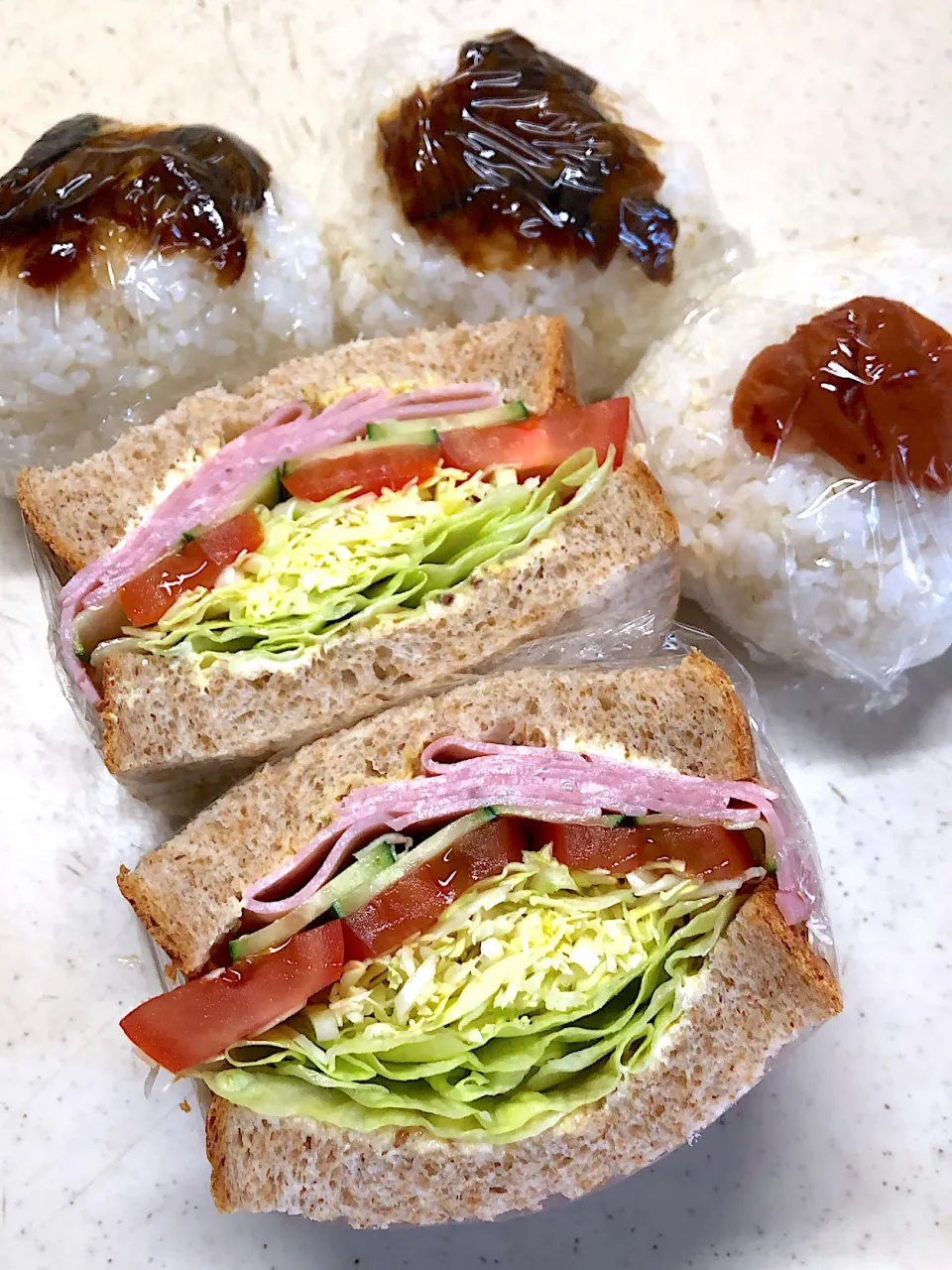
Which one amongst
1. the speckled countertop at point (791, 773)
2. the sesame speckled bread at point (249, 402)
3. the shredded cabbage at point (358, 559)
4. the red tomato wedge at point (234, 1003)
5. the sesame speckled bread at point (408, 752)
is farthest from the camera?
the speckled countertop at point (791, 773)

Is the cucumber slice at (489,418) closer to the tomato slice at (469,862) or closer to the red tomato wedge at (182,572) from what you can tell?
the red tomato wedge at (182,572)

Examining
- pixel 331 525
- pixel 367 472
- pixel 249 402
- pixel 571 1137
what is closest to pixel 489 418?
pixel 367 472

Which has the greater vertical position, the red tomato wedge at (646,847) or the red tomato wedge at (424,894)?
the red tomato wedge at (424,894)

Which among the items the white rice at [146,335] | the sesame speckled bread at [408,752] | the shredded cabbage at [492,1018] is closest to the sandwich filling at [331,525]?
the sesame speckled bread at [408,752]

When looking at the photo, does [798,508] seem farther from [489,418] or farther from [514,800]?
[514,800]

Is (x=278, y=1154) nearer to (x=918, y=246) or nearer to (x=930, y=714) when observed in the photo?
(x=930, y=714)

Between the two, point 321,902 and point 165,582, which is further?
point 165,582
